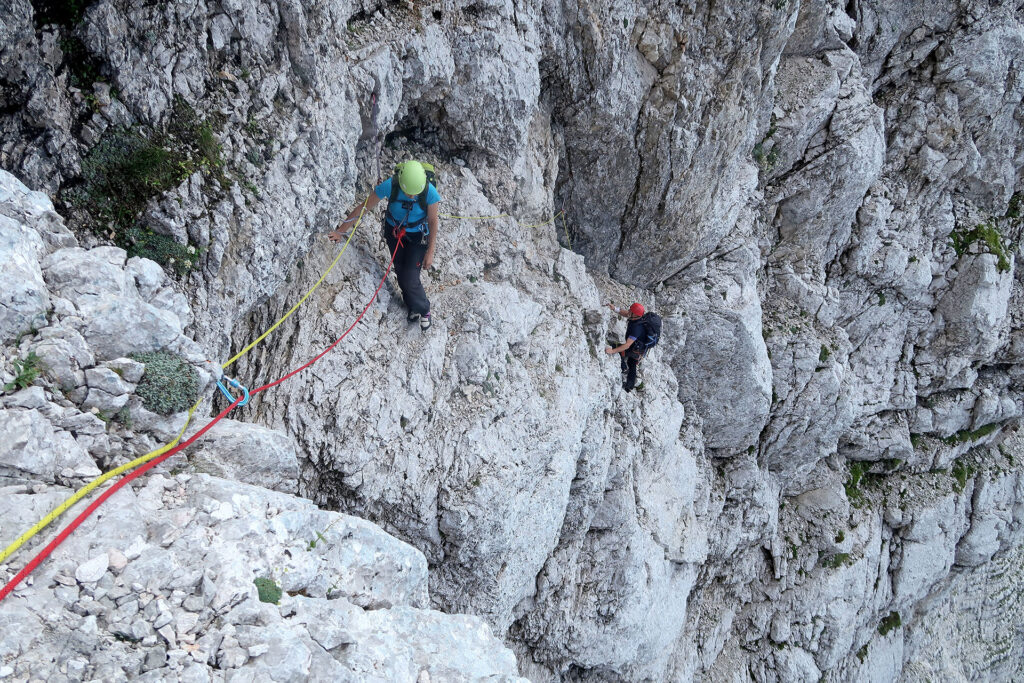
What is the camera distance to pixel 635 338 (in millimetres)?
13391

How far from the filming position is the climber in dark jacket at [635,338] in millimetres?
13180

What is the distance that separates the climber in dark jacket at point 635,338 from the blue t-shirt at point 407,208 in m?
5.77

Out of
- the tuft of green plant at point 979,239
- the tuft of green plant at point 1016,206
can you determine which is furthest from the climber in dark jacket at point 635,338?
the tuft of green plant at point 1016,206

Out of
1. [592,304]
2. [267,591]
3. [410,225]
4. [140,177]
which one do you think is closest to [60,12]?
[140,177]

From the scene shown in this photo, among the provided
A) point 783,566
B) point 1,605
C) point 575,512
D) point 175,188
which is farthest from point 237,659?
point 783,566

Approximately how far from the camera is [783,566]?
1936 centimetres

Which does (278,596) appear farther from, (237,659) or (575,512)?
(575,512)

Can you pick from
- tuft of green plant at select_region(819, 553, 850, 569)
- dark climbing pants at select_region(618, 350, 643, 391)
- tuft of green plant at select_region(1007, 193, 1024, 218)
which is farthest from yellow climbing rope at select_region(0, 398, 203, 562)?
tuft of green plant at select_region(1007, 193, 1024, 218)

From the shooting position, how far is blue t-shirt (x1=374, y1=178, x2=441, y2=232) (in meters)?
8.59

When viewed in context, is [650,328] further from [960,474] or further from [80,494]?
[960,474]

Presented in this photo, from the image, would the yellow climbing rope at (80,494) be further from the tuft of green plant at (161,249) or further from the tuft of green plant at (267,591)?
the tuft of green plant at (161,249)

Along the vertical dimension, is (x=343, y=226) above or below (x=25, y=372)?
above

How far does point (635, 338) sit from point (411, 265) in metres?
6.20

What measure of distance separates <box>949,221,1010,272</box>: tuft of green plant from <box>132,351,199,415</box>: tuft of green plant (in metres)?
22.1
